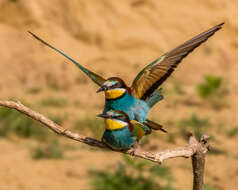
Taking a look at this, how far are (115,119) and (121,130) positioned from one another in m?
0.05

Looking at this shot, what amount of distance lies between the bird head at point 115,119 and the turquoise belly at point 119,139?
0.02m

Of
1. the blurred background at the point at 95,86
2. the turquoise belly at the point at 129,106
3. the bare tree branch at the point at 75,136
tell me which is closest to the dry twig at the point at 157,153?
the bare tree branch at the point at 75,136

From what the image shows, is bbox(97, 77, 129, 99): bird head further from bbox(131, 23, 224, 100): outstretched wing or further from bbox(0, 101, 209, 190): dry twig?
bbox(0, 101, 209, 190): dry twig

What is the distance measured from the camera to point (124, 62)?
9.07 meters

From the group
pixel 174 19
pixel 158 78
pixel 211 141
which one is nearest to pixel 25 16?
pixel 174 19

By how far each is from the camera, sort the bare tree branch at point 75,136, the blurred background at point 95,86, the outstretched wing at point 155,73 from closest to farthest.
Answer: the bare tree branch at point 75,136 → the outstretched wing at point 155,73 → the blurred background at point 95,86

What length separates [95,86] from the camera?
8.44 m

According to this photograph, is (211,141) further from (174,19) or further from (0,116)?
(174,19)

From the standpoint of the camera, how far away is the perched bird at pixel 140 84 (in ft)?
5.66

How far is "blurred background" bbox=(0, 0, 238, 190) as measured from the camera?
4.29 m

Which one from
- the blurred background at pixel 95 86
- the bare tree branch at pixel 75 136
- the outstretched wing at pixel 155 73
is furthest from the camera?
the blurred background at pixel 95 86

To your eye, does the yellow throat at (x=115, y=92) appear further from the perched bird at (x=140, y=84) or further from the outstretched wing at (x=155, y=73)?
the outstretched wing at (x=155, y=73)

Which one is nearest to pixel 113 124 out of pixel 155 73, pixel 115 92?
pixel 115 92

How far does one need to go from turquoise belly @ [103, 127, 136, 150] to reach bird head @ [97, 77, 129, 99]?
5.7 inches
